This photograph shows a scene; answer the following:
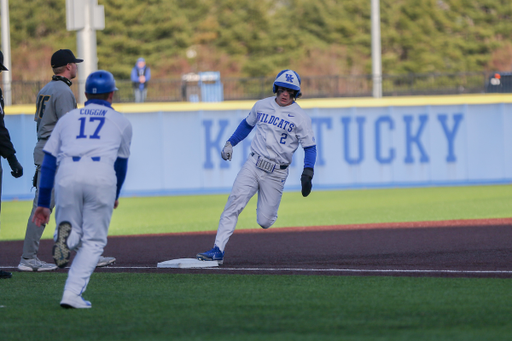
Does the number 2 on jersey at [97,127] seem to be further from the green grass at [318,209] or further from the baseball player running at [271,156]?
the green grass at [318,209]

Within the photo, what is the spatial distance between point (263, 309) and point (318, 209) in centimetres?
981

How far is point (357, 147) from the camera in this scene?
65.3 feet

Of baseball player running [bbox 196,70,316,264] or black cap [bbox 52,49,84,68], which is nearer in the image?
black cap [bbox 52,49,84,68]

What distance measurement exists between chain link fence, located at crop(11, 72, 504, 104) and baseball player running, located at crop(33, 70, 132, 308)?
52.9ft

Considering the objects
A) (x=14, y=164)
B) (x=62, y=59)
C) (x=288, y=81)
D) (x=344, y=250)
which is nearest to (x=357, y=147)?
(x=344, y=250)

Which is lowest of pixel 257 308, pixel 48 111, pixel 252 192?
pixel 257 308

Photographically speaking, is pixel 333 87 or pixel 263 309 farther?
pixel 333 87

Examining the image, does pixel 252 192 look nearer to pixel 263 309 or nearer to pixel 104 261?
pixel 104 261

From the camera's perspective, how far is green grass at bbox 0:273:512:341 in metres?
4.79

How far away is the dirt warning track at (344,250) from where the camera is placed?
762 cm

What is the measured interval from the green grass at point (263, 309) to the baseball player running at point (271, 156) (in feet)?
3.21

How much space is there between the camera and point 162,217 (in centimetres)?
1442

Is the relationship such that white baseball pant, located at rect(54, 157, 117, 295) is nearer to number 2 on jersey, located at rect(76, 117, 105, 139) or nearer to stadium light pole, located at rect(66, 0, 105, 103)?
number 2 on jersey, located at rect(76, 117, 105, 139)

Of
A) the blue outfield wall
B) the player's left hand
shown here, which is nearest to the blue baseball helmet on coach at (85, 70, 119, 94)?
the player's left hand
